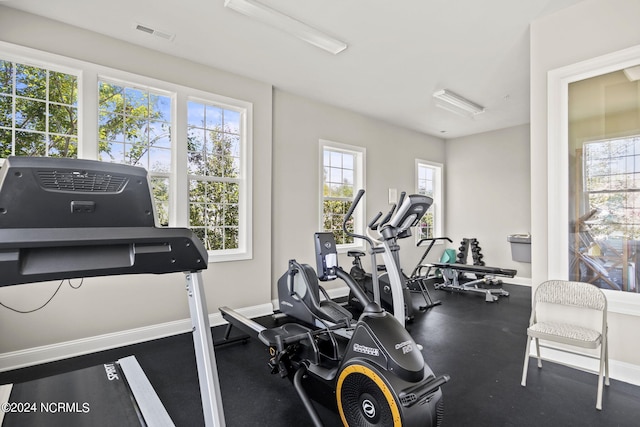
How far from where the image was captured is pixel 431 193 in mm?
7156

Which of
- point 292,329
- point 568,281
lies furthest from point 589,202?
point 292,329

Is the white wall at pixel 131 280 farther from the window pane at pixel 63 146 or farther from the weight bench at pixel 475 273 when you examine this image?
the weight bench at pixel 475 273

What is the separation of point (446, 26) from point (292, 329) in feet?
9.88

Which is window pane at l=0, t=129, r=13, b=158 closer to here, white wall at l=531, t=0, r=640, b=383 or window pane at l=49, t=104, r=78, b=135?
window pane at l=49, t=104, r=78, b=135

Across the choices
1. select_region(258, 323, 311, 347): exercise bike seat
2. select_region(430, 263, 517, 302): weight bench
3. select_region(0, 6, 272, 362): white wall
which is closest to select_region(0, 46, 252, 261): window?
select_region(0, 6, 272, 362): white wall

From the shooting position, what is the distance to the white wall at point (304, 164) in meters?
4.54

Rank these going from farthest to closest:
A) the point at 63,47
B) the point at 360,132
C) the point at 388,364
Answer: the point at 360,132 → the point at 63,47 → the point at 388,364

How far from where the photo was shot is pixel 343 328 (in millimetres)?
2848

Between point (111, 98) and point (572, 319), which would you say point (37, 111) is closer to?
point (111, 98)

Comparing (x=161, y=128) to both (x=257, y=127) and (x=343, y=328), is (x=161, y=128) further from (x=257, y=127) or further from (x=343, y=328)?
(x=343, y=328)

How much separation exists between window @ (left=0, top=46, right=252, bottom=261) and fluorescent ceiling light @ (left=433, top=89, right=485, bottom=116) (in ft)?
8.92

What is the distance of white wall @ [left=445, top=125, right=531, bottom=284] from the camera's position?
6.16 metres

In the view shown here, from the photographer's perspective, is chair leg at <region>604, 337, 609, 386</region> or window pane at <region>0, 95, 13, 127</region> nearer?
chair leg at <region>604, 337, 609, 386</region>

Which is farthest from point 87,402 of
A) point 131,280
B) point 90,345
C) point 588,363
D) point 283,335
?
point 588,363
